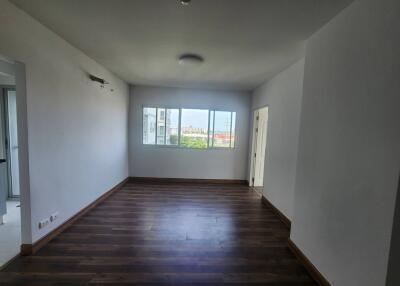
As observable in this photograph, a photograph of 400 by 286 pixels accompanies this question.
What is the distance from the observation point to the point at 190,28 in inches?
82.9

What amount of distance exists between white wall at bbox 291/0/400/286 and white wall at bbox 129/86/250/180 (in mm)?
3122

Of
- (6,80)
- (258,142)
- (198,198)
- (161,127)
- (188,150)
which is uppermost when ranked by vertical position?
(6,80)

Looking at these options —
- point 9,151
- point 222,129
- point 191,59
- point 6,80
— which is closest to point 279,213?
point 222,129

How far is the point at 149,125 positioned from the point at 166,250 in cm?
359

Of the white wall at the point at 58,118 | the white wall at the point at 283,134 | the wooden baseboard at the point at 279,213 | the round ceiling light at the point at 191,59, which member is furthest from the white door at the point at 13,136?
the wooden baseboard at the point at 279,213

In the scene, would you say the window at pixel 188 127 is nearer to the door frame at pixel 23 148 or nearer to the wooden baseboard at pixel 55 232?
the wooden baseboard at pixel 55 232

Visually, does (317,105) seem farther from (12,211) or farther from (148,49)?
(12,211)

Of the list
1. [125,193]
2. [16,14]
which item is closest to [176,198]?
[125,193]

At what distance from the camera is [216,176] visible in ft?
17.8

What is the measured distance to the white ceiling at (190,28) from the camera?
1.73m

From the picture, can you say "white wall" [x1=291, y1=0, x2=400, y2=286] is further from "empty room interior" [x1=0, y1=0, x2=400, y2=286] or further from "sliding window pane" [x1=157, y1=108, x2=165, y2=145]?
"sliding window pane" [x1=157, y1=108, x2=165, y2=145]

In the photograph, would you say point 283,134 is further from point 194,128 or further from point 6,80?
point 6,80

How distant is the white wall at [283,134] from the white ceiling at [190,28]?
0.33 m

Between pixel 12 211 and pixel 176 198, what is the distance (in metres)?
2.70
